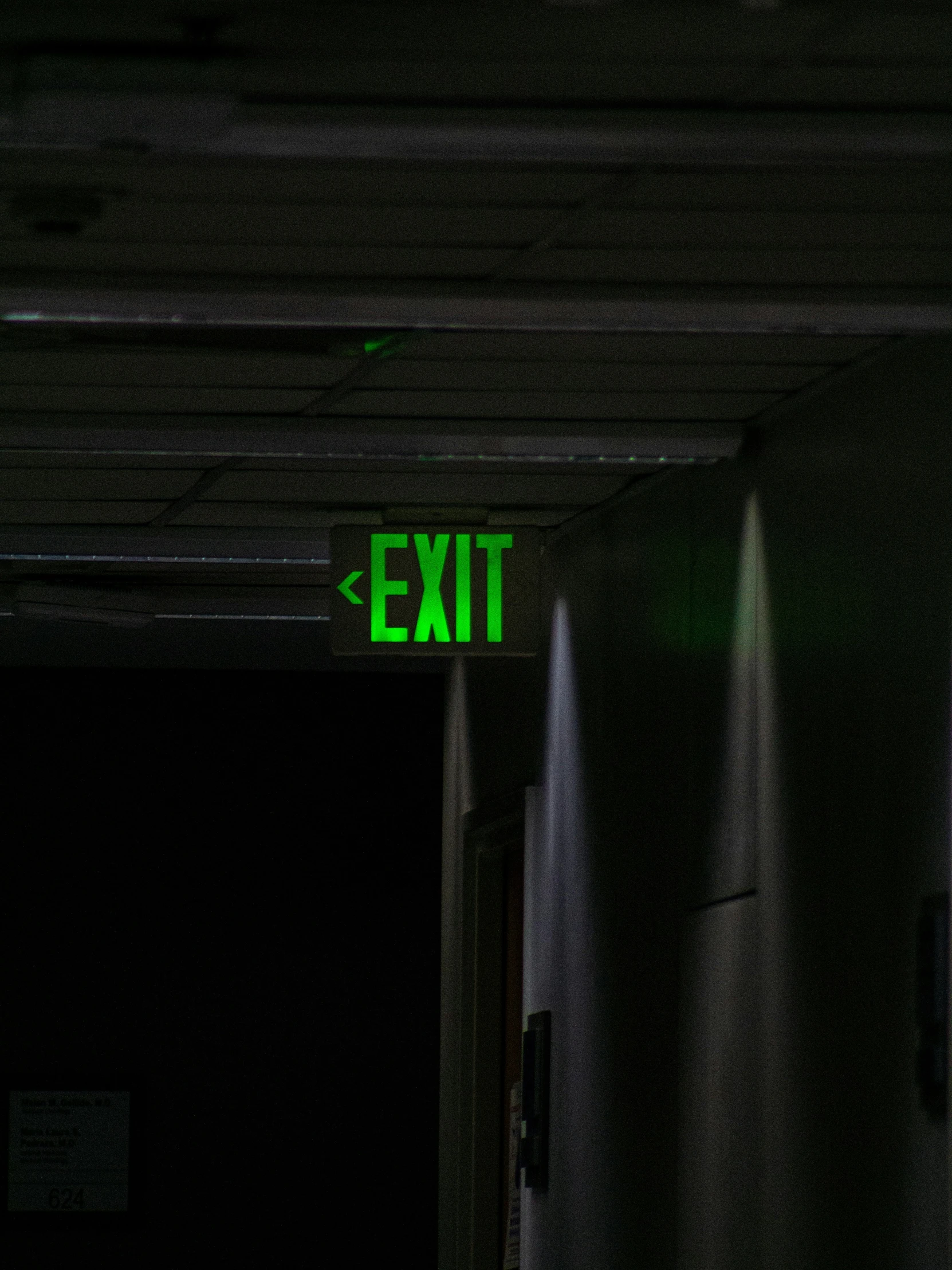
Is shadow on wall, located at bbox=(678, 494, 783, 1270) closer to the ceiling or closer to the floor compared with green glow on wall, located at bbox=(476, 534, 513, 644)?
closer to the floor

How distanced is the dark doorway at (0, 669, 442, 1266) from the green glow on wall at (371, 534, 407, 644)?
4.58 m

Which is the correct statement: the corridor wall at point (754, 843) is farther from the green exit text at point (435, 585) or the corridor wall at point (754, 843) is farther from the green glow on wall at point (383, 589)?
the green glow on wall at point (383, 589)

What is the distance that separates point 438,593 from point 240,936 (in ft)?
15.6

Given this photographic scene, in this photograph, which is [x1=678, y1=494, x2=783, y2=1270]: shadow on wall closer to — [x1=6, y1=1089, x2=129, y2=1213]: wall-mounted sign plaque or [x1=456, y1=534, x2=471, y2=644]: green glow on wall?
[x1=456, y1=534, x2=471, y2=644]: green glow on wall

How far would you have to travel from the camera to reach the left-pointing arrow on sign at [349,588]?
5.93m

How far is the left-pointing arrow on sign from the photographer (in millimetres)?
5934

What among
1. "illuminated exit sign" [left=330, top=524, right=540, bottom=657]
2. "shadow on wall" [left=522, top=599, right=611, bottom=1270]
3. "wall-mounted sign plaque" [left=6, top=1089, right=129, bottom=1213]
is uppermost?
"illuminated exit sign" [left=330, top=524, right=540, bottom=657]

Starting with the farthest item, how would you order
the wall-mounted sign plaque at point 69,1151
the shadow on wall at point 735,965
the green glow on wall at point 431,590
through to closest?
the wall-mounted sign plaque at point 69,1151
the green glow on wall at point 431,590
the shadow on wall at point 735,965

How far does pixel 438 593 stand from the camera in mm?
5938

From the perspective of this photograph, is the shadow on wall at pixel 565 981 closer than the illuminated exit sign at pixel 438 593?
No

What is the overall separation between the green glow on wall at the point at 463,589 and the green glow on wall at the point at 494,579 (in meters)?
0.04

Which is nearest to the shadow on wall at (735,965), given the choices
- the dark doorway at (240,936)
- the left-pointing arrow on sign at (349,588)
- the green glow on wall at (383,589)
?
the green glow on wall at (383,589)

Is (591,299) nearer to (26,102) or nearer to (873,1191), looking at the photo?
(26,102)

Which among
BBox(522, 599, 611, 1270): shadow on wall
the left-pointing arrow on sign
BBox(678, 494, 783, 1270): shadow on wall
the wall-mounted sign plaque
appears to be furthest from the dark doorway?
BBox(678, 494, 783, 1270): shadow on wall
